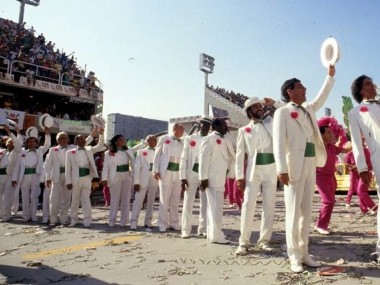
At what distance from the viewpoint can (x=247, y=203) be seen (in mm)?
4945

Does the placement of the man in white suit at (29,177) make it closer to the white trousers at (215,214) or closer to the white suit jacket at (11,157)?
the white suit jacket at (11,157)

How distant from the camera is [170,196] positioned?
7430 mm

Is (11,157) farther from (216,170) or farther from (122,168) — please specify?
(216,170)

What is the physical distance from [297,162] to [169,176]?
12.5 feet

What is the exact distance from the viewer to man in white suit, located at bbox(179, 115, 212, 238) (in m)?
6.58

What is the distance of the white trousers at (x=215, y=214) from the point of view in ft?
18.4

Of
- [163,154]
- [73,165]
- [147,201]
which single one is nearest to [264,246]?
[163,154]

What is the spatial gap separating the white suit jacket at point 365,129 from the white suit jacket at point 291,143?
375mm

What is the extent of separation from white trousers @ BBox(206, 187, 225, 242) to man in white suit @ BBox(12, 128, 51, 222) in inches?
216

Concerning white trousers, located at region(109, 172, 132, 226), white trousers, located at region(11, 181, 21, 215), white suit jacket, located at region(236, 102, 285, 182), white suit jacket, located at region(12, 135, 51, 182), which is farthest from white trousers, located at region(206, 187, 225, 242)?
white trousers, located at region(11, 181, 21, 215)

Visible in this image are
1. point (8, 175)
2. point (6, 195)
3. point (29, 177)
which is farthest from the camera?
point (8, 175)

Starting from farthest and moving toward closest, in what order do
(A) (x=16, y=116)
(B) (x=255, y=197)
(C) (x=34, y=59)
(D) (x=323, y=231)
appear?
(C) (x=34, y=59) → (A) (x=16, y=116) → (D) (x=323, y=231) → (B) (x=255, y=197)

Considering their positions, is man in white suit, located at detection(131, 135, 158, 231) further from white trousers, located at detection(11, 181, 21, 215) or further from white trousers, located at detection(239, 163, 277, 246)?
white trousers, located at detection(11, 181, 21, 215)

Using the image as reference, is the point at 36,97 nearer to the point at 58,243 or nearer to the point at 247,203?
the point at 58,243
